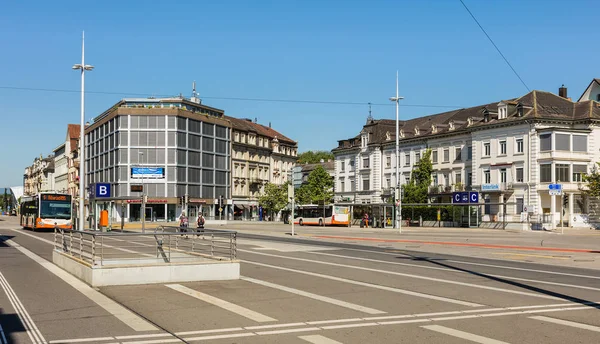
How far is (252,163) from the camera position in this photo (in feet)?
352

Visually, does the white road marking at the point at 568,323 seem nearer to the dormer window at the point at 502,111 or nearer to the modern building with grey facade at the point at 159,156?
the dormer window at the point at 502,111

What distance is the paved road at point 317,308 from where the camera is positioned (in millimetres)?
8883

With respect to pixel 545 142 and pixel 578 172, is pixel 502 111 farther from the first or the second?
pixel 578 172

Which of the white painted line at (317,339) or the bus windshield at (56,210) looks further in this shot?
the bus windshield at (56,210)

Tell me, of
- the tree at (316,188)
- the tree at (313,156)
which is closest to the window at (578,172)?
the tree at (316,188)

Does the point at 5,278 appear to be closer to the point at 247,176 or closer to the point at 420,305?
the point at 420,305

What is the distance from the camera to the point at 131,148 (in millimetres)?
→ 88188

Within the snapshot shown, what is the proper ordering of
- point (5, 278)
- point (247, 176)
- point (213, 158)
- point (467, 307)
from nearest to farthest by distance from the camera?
point (467, 307)
point (5, 278)
point (213, 158)
point (247, 176)

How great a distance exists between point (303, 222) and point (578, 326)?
213 ft

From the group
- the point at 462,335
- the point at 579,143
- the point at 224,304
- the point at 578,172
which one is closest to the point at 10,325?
the point at 224,304

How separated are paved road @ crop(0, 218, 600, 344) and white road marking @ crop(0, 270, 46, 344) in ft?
0.07

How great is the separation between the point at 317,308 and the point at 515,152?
5925 centimetres

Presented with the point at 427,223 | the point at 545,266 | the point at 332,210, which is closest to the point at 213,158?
the point at 332,210

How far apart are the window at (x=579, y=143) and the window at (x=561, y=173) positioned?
2.18 meters
